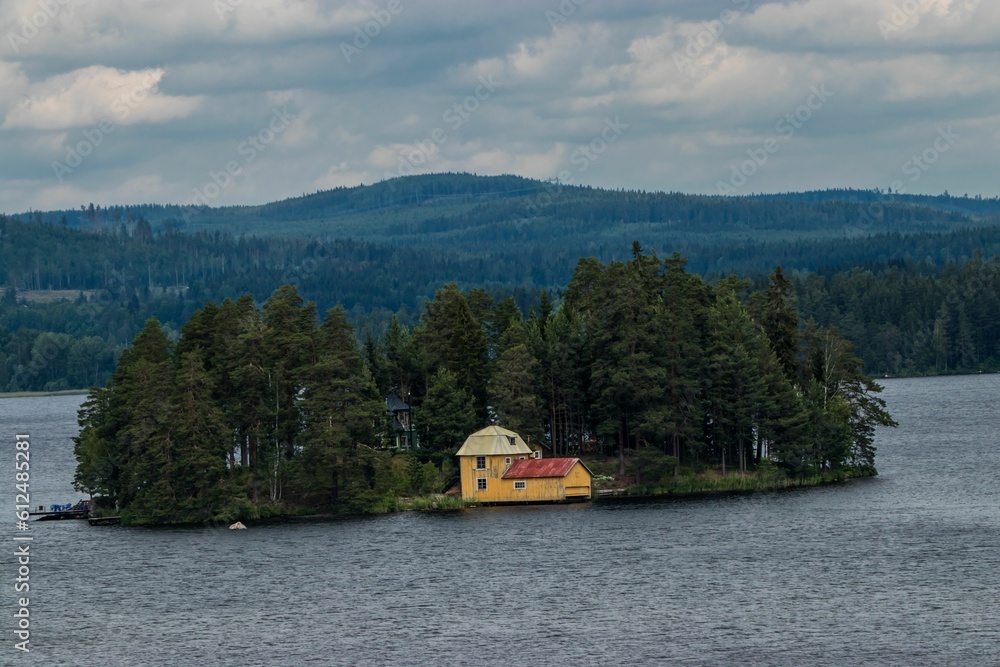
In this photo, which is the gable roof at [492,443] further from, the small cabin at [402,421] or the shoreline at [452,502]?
the small cabin at [402,421]

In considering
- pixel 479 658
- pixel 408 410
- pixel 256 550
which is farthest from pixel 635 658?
pixel 408 410

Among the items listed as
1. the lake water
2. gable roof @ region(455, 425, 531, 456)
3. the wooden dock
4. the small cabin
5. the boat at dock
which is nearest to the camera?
the lake water

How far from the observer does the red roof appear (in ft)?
353

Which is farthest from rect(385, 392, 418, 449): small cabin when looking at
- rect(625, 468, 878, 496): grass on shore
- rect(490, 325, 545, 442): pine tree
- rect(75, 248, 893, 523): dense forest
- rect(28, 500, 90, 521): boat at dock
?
rect(28, 500, 90, 521): boat at dock

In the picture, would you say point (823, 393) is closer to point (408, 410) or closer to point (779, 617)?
point (408, 410)

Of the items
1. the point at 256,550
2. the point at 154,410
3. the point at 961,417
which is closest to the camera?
the point at 256,550

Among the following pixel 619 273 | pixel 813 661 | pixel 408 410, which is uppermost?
pixel 619 273

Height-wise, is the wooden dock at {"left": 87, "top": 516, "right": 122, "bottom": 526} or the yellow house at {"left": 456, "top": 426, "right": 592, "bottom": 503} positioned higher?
the yellow house at {"left": 456, "top": 426, "right": 592, "bottom": 503}

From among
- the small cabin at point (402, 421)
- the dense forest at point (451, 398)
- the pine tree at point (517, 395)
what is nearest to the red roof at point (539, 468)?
the pine tree at point (517, 395)

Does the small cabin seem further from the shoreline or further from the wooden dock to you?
the wooden dock

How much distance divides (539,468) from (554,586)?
3025cm

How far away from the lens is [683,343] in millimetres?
111938

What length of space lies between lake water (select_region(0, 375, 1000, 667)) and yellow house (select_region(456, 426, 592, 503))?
230cm

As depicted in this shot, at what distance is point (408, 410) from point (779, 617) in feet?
181
